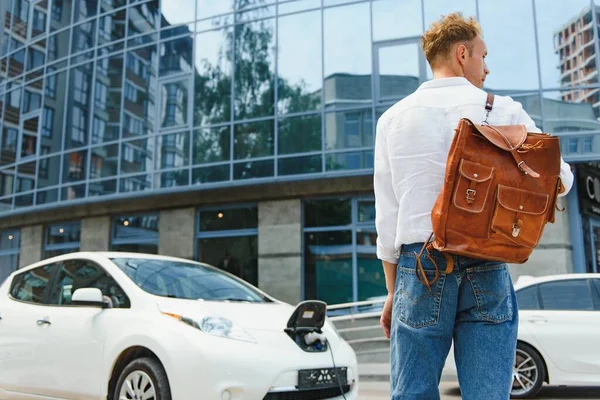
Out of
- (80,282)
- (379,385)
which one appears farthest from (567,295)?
(80,282)

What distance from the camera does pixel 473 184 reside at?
1858mm

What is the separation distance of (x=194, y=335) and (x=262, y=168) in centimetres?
1080

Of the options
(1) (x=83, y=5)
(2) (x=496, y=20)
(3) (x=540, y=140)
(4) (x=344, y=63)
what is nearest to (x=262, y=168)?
(4) (x=344, y=63)

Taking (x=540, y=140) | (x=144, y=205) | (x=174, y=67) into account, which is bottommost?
(x=540, y=140)

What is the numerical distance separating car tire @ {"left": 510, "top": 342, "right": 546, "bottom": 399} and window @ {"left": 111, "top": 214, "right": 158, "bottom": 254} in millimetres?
11256

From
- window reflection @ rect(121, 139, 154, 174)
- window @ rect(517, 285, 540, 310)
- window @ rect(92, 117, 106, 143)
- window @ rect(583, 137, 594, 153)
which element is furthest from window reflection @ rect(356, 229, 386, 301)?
window @ rect(92, 117, 106, 143)

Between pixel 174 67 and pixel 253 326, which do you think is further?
pixel 174 67

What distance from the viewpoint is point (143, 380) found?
4.49 metres

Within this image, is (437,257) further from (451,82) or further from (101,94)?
(101,94)

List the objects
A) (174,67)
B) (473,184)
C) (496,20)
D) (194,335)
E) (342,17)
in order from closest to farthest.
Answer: (473,184) < (194,335) < (496,20) < (342,17) < (174,67)

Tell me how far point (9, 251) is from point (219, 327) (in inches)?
715

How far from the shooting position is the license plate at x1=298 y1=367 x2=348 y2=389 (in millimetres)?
4547

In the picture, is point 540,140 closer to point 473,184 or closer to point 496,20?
point 473,184

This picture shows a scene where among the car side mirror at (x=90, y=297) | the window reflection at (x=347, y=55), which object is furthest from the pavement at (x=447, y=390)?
the window reflection at (x=347, y=55)
